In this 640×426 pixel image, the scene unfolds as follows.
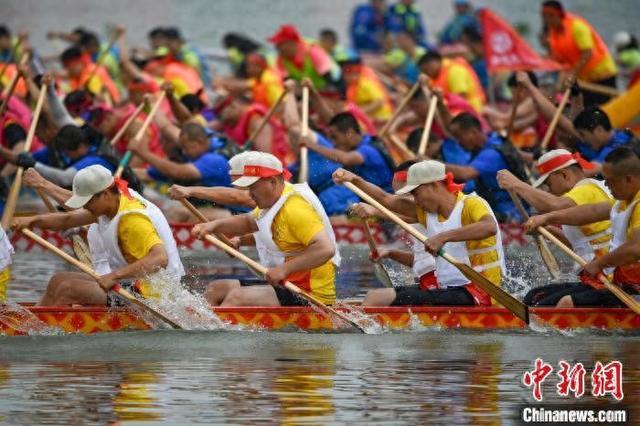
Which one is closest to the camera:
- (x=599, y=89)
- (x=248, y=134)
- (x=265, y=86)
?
(x=248, y=134)

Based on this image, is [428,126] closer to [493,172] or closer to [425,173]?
[493,172]

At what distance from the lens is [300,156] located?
16953 mm

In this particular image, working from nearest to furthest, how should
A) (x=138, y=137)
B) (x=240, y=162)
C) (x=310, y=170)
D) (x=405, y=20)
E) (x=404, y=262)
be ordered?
1. (x=240, y=162)
2. (x=404, y=262)
3. (x=138, y=137)
4. (x=310, y=170)
5. (x=405, y=20)

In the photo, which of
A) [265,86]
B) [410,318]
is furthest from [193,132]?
[265,86]

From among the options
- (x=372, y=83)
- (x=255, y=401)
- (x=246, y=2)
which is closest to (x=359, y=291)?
(x=255, y=401)

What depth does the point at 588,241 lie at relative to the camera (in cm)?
1240

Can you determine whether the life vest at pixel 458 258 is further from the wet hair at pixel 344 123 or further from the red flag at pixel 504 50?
the red flag at pixel 504 50

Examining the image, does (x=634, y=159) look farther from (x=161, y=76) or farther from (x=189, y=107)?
(x=161, y=76)

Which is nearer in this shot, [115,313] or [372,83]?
[115,313]

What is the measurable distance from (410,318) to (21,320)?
7.25ft

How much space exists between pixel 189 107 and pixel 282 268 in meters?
7.78

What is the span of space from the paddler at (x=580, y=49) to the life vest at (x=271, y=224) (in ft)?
28.8

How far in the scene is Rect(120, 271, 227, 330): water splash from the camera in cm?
1159

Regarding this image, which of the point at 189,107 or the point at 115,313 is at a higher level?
the point at 189,107
